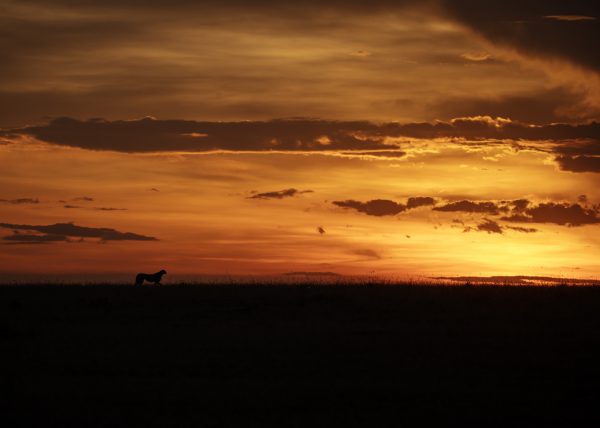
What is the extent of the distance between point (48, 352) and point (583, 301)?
22.8 meters

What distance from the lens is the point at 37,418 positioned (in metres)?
15.0

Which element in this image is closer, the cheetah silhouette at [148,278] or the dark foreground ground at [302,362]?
the dark foreground ground at [302,362]

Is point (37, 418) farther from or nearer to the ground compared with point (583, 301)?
nearer to the ground

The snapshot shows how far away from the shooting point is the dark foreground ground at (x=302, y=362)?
51.1 feet

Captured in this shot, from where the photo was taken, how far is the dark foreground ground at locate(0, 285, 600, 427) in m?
15.6

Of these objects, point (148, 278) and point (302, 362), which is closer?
point (302, 362)

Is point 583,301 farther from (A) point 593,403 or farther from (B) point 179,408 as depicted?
(B) point 179,408

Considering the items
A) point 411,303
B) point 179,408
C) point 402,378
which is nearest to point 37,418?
point 179,408

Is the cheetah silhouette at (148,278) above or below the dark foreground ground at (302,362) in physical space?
above

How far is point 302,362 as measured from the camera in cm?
2056

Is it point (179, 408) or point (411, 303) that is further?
point (411, 303)

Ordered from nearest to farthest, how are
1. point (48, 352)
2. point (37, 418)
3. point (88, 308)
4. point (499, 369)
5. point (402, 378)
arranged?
1. point (37, 418)
2. point (402, 378)
3. point (499, 369)
4. point (48, 352)
5. point (88, 308)

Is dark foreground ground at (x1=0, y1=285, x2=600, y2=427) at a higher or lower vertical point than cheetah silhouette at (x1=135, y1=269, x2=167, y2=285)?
lower

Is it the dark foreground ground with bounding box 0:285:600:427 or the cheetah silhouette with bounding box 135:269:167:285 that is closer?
the dark foreground ground with bounding box 0:285:600:427
